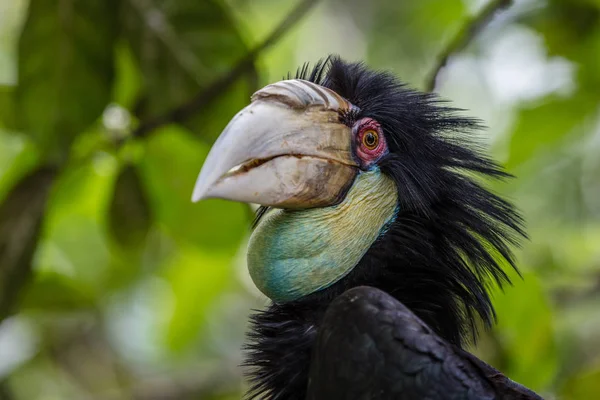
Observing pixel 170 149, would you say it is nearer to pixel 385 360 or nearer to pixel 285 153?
pixel 285 153

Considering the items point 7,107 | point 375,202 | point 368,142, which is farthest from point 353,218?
point 7,107

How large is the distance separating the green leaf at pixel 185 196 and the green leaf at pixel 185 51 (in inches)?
5.6

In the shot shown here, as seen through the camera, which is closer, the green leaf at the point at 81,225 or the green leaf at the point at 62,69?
the green leaf at the point at 62,69

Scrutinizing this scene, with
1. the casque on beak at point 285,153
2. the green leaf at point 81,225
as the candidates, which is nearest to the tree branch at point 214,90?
the green leaf at point 81,225

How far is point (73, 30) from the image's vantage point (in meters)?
2.20

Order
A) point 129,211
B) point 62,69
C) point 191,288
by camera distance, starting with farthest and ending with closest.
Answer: point 191,288 < point 129,211 < point 62,69

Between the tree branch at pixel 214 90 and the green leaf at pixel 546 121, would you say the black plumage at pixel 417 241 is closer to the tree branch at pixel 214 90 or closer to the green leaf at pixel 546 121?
the tree branch at pixel 214 90

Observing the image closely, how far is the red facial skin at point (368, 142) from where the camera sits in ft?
5.57

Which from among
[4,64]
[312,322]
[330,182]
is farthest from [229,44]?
[4,64]

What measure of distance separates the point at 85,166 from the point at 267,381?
3.93 feet

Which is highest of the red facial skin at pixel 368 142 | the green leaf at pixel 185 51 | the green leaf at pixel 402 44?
the green leaf at pixel 402 44

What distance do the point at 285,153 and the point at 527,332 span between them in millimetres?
1233

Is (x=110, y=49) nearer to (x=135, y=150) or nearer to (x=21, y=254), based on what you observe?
(x=135, y=150)

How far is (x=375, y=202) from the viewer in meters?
1.69
